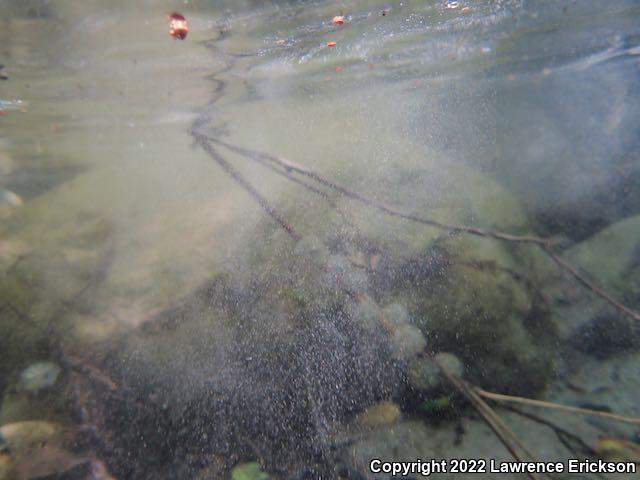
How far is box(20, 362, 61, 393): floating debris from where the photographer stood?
458cm

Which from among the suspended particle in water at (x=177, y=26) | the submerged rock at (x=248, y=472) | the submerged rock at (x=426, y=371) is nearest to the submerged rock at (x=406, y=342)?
the submerged rock at (x=426, y=371)

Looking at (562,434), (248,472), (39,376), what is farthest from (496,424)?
(39,376)

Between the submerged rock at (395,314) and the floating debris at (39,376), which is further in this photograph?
the submerged rock at (395,314)

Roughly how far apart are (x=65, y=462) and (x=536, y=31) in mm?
14852

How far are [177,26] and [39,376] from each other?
21.0ft

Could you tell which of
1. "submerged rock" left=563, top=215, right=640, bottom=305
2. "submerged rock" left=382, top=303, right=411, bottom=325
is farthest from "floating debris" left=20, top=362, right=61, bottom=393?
"submerged rock" left=563, top=215, right=640, bottom=305

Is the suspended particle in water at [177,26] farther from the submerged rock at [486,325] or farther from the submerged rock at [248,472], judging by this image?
the submerged rock at [248,472]

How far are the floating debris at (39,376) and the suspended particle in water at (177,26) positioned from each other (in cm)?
620

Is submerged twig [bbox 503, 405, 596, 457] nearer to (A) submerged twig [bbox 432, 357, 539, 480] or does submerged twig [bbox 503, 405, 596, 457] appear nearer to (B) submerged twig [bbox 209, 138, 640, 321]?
(A) submerged twig [bbox 432, 357, 539, 480]

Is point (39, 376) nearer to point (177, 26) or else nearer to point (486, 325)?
point (177, 26)

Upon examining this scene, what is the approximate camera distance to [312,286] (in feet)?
16.6

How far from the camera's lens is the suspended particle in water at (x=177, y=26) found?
623 cm

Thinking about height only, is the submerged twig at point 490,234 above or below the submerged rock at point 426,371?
above

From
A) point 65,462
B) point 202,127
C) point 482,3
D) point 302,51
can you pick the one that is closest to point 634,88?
point 482,3
